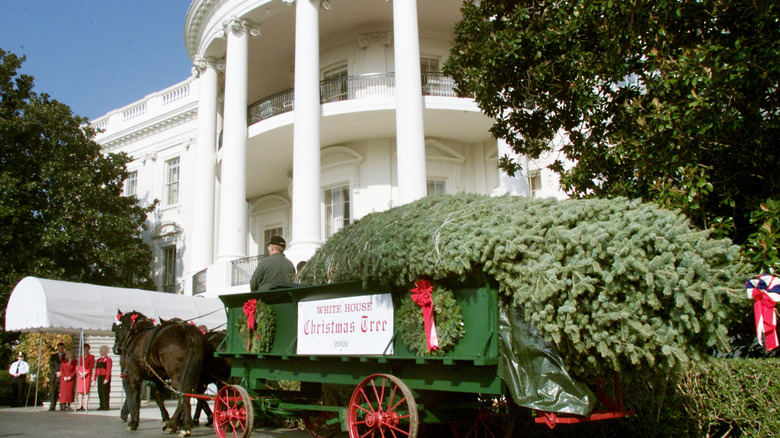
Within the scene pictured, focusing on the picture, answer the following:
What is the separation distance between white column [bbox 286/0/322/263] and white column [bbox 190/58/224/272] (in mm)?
5446

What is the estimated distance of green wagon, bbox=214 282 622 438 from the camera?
4781mm

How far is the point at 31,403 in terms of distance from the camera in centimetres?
1934

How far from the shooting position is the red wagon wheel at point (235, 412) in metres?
6.48

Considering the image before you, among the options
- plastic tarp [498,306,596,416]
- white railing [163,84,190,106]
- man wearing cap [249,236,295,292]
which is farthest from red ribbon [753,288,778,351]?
white railing [163,84,190,106]

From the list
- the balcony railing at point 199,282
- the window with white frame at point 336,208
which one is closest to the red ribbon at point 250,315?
the window with white frame at point 336,208

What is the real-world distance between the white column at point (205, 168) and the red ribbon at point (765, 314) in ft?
59.0

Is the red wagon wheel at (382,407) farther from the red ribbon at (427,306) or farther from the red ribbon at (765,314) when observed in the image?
the red ribbon at (765,314)

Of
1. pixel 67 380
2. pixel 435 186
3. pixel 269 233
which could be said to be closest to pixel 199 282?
pixel 269 233

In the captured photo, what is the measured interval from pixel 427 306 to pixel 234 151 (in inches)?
569

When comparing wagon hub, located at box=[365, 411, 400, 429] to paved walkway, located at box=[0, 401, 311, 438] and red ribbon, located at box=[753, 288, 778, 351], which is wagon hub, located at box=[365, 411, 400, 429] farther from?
paved walkway, located at box=[0, 401, 311, 438]

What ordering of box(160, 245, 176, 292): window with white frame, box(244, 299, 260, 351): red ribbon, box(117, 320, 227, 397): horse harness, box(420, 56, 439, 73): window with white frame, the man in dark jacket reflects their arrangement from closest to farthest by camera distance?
1. box(244, 299, 260, 351): red ribbon
2. box(117, 320, 227, 397): horse harness
3. the man in dark jacket
4. box(420, 56, 439, 73): window with white frame
5. box(160, 245, 176, 292): window with white frame

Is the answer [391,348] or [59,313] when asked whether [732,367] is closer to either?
[391,348]

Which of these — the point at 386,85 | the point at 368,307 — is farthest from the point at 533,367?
the point at 386,85

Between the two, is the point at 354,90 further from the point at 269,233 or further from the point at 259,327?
the point at 259,327
